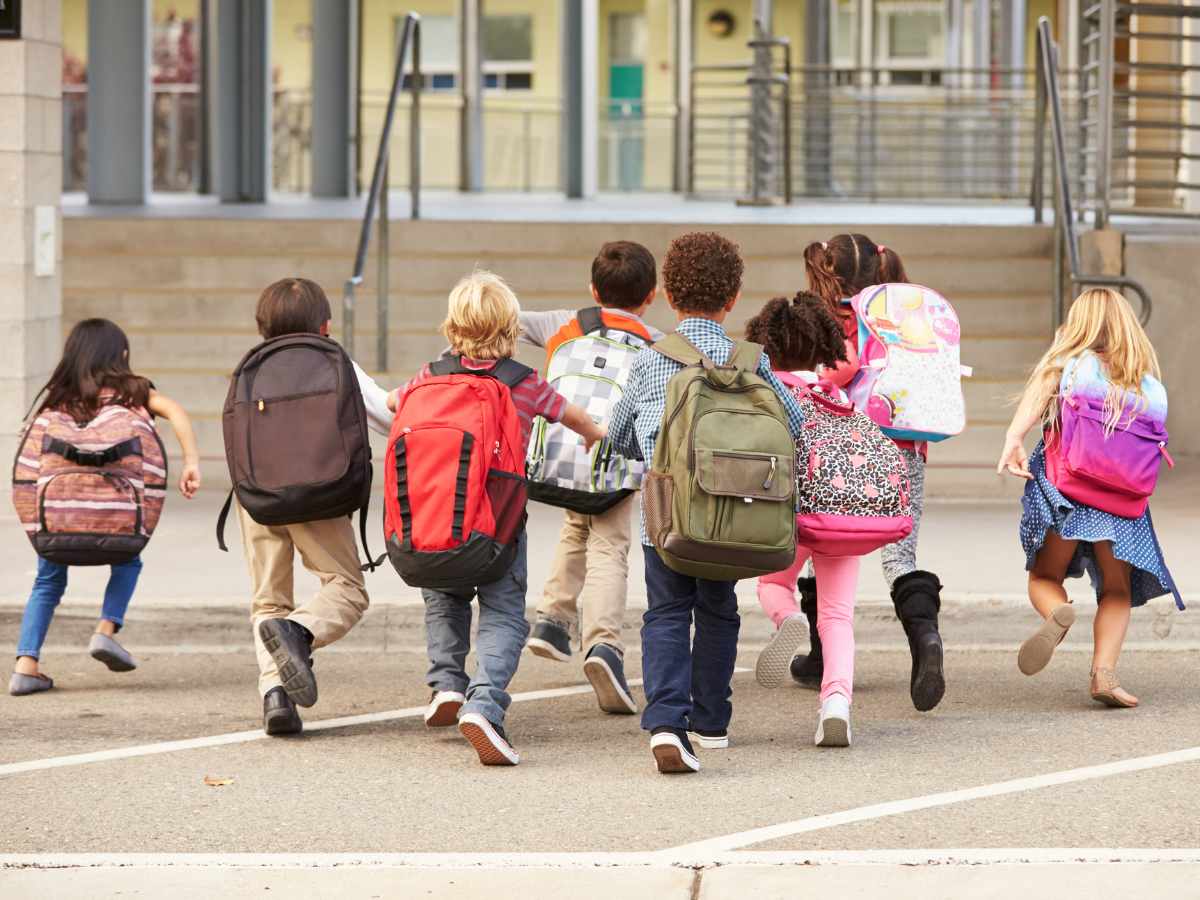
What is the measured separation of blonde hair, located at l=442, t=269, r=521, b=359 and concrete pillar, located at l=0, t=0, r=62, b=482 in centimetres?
464

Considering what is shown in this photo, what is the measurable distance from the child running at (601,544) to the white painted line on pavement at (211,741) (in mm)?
241

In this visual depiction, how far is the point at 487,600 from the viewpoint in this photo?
645 centimetres

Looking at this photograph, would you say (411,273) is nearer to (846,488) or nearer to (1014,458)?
(1014,458)

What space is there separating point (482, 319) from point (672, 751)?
148 cm

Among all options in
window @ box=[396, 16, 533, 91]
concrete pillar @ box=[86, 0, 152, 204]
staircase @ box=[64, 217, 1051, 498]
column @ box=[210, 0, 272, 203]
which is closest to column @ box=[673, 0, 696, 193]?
window @ box=[396, 16, 533, 91]

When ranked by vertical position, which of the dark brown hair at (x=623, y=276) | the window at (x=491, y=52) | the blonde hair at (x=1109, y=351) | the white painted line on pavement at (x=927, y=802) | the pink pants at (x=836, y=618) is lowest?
the white painted line on pavement at (x=927, y=802)

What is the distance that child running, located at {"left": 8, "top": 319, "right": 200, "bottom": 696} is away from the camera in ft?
23.7

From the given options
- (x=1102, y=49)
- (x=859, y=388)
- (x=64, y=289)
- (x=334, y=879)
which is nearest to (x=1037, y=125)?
(x=1102, y=49)

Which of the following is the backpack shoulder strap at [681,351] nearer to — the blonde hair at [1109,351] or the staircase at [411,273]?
the blonde hair at [1109,351]

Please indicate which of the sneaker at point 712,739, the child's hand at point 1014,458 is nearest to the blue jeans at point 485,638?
the sneaker at point 712,739

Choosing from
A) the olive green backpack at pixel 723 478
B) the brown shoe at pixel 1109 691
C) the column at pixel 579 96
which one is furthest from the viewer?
the column at pixel 579 96

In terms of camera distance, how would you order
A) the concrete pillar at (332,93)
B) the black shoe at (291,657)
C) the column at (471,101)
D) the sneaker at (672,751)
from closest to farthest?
1. the sneaker at (672,751)
2. the black shoe at (291,657)
3. the concrete pillar at (332,93)
4. the column at (471,101)

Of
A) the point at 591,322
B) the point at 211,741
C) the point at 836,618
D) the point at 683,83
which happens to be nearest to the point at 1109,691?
the point at 836,618

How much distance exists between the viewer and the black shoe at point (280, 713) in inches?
257
